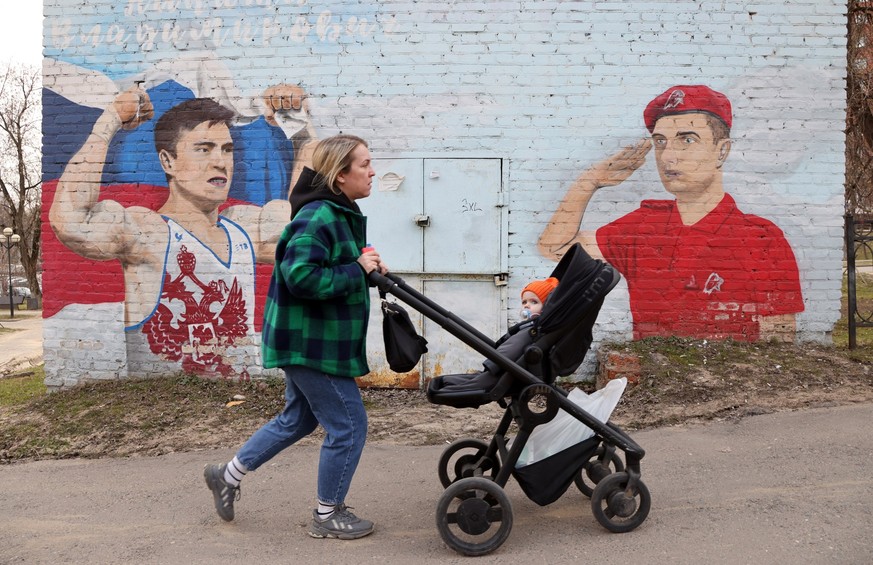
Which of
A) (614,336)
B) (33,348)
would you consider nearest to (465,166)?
(614,336)

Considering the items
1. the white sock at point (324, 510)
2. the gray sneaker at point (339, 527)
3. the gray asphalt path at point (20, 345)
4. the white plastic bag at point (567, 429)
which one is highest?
the white plastic bag at point (567, 429)

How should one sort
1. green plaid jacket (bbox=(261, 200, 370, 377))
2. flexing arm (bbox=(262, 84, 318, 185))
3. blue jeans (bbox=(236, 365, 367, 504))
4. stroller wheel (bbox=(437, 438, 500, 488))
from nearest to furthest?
green plaid jacket (bbox=(261, 200, 370, 377)) → blue jeans (bbox=(236, 365, 367, 504)) → stroller wheel (bbox=(437, 438, 500, 488)) → flexing arm (bbox=(262, 84, 318, 185))

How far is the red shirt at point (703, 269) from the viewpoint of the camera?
659cm

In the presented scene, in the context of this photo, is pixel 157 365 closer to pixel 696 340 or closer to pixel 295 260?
pixel 295 260

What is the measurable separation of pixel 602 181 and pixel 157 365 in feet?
14.7

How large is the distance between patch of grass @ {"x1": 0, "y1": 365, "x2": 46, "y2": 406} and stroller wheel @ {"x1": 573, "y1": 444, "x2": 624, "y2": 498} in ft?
18.1

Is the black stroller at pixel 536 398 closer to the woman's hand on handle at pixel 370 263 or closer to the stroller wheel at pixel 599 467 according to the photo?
the woman's hand on handle at pixel 370 263

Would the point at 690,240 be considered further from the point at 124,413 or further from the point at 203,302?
the point at 124,413

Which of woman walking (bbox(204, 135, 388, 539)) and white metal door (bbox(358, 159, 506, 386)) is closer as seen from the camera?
woman walking (bbox(204, 135, 388, 539))

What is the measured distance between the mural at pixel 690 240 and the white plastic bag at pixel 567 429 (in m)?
3.09

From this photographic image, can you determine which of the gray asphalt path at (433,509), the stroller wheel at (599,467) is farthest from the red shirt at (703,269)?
the stroller wheel at (599,467)

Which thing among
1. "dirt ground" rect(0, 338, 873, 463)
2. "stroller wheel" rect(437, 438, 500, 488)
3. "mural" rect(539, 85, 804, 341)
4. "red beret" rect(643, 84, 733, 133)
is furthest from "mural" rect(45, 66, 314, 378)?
"stroller wheel" rect(437, 438, 500, 488)

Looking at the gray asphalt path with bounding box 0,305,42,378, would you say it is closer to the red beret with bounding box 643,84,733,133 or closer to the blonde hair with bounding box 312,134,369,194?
the blonde hair with bounding box 312,134,369,194

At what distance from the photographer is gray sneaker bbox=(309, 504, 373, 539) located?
11.8ft
